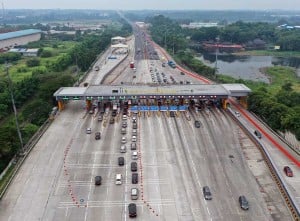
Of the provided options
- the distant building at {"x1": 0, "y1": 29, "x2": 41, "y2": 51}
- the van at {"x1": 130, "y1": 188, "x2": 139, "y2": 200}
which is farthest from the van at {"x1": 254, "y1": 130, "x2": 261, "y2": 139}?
the distant building at {"x1": 0, "y1": 29, "x2": 41, "y2": 51}

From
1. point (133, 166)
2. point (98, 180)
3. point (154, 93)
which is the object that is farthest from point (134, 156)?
point (154, 93)

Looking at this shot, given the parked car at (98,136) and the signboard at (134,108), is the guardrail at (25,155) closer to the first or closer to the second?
the parked car at (98,136)

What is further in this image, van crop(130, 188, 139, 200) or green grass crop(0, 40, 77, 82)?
green grass crop(0, 40, 77, 82)

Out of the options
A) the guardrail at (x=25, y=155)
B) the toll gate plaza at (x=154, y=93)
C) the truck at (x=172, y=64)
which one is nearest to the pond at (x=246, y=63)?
the truck at (x=172, y=64)

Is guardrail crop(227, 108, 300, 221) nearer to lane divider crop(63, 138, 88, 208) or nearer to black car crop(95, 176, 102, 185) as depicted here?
black car crop(95, 176, 102, 185)

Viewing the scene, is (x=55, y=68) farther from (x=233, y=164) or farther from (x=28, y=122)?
(x=233, y=164)

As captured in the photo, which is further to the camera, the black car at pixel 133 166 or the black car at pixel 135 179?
the black car at pixel 133 166

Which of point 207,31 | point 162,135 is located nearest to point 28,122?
point 162,135
